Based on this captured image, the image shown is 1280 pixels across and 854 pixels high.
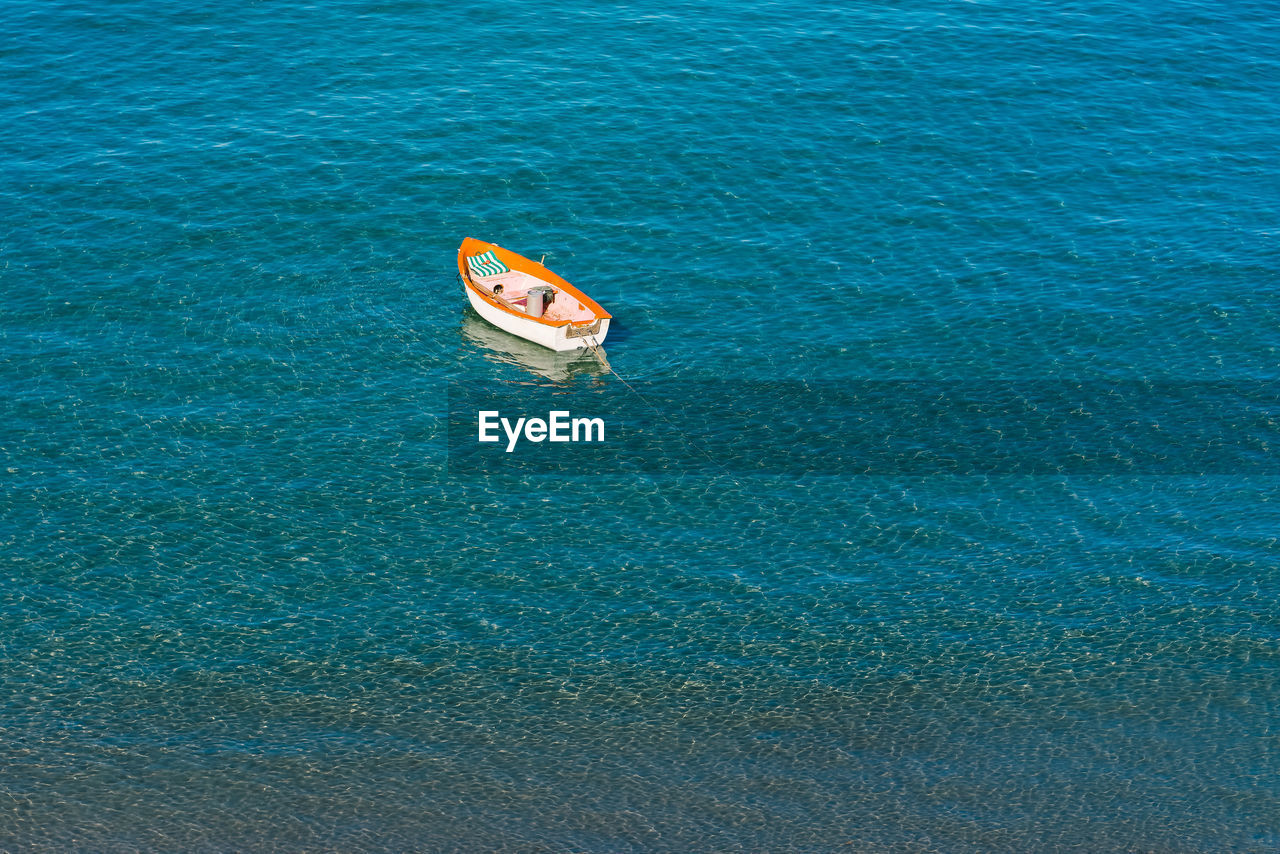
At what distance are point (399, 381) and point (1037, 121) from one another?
180ft

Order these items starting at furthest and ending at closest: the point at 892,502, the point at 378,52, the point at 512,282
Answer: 1. the point at 378,52
2. the point at 512,282
3. the point at 892,502

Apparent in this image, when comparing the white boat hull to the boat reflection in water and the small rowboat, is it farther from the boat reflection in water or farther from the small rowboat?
the boat reflection in water

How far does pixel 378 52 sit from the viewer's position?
124 meters

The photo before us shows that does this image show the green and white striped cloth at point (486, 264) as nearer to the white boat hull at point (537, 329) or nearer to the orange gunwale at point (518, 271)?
the orange gunwale at point (518, 271)

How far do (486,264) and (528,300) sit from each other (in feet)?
17.9

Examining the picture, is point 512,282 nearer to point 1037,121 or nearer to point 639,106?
point 639,106

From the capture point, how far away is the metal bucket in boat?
305 feet

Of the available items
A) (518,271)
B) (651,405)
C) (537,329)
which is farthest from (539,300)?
(651,405)

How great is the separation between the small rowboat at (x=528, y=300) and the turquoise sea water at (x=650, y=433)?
1650 millimetres

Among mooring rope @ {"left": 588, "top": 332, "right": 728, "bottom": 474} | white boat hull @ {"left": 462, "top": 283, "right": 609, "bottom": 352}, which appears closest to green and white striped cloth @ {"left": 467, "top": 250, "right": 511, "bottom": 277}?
white boat hull @ {"left": 462, "top": 283, "right": 609, "bottom": 352}

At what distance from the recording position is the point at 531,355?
93.5m

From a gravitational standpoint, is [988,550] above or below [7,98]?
below

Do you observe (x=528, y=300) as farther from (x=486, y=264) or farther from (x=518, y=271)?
(x=486, y=264)

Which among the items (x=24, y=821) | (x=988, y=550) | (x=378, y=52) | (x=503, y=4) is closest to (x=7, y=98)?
(x=378, y=52)
